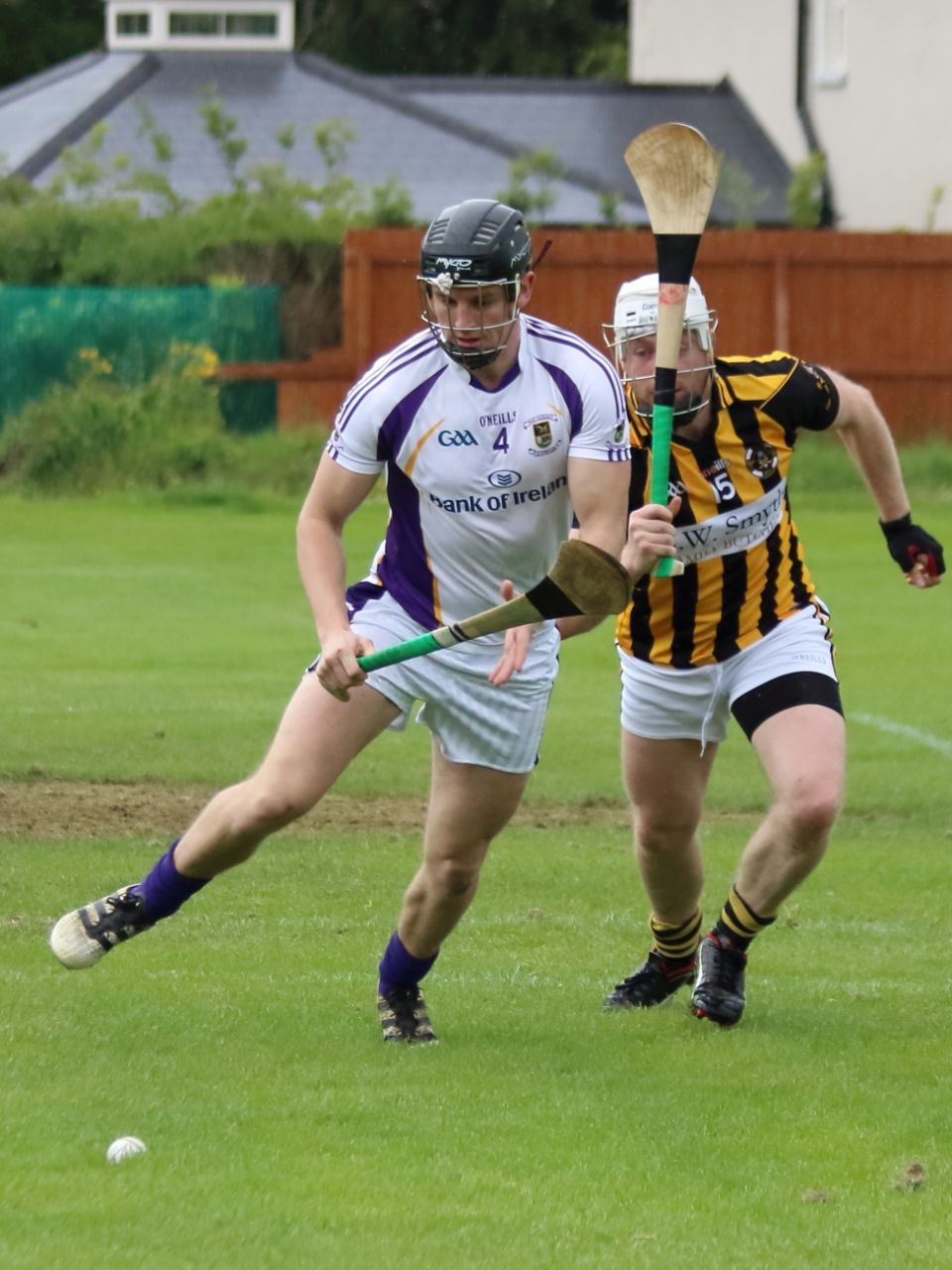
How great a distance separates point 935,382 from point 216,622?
1270 cm

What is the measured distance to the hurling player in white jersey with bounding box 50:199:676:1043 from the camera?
5.75 metres

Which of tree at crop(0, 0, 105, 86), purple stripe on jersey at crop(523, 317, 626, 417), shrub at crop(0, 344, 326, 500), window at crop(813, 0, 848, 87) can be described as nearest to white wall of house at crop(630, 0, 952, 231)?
window at crop(813, 0, 848, 87)

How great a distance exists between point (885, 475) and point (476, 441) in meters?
1.58

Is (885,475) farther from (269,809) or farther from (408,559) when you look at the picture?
(269,809)

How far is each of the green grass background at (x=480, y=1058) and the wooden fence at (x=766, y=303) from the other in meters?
13.7

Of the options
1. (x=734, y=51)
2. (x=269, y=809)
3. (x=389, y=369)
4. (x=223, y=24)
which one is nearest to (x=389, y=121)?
(x=223, y=24)

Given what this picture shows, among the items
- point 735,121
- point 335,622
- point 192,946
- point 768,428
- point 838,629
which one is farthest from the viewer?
point 735,121

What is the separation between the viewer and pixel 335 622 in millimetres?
5707

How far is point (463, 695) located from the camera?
235 inches

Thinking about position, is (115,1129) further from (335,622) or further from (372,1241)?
(335,622)

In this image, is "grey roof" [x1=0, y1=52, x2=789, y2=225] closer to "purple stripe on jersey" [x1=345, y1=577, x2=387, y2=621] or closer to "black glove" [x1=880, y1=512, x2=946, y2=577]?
"black glove" [x1=880, y1=512, x2=946, y2=577]

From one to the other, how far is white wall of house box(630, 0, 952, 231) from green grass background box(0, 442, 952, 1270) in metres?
21.9

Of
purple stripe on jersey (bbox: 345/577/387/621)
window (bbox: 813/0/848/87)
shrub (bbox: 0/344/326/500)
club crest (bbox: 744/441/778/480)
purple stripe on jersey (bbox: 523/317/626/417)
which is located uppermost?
window (bbox: 813/0/848/87)

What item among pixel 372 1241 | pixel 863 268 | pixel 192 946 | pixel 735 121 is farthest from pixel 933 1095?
pixel 735 121
